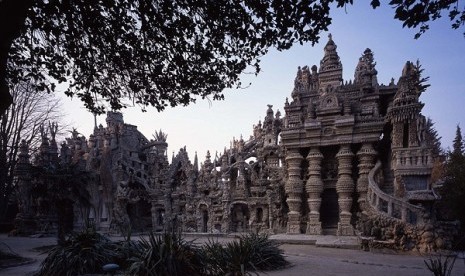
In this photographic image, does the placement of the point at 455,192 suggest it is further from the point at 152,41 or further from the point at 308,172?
the point at 152,41

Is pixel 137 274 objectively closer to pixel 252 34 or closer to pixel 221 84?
pixel 221 84

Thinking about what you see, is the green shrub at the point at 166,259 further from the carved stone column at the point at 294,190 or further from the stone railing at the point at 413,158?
A: the carved stone column at the point at 294,190

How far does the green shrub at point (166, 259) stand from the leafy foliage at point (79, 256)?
1652mm

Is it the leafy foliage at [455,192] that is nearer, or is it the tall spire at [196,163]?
the leafy foliage at [455,192]

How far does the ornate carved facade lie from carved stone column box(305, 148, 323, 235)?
0.06 meters

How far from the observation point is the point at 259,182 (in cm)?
2495

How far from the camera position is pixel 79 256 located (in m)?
9.34

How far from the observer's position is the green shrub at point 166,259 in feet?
24.4

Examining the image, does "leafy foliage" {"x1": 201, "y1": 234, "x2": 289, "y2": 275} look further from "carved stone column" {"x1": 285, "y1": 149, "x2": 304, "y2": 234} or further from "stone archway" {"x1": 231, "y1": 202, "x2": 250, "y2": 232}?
"stone archway" {"x1": 231, "y1": 202, "x2": 250, "y2": 232}

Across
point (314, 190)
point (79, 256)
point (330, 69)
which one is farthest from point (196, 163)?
point (79, 256)

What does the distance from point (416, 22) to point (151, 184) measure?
28.7 metres

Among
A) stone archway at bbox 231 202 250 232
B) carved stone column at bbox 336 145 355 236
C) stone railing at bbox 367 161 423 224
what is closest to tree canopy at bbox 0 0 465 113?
stone railing at bbox 367 161 423 224

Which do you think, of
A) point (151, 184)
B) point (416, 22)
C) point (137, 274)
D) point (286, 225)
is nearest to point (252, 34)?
point (416, 22)

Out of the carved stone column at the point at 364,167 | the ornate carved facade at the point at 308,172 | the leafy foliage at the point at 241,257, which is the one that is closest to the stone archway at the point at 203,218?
the ornate carved facade at the point at 308,172
